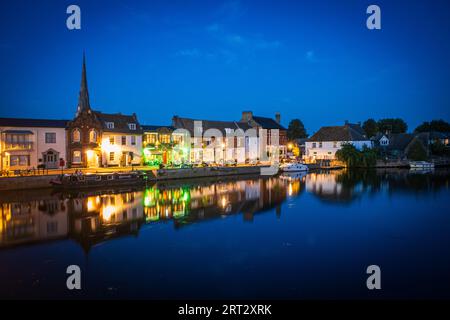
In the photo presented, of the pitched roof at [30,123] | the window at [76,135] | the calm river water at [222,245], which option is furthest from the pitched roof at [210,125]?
the calm river water at [222,245]

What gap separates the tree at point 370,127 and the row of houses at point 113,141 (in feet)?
211

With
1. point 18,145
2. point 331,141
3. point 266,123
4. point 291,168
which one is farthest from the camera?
point 331,141

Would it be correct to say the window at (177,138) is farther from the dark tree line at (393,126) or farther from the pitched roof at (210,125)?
the dark tree line at (393,126)

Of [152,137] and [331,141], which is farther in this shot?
[331,141]

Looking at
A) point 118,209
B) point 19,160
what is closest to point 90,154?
point 19,160

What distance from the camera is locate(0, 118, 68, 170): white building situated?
130 ft

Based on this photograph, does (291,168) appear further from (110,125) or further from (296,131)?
(296,131)

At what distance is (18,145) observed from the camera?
1577 inches

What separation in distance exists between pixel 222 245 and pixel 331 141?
6341 centimetres

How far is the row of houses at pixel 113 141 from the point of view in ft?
134

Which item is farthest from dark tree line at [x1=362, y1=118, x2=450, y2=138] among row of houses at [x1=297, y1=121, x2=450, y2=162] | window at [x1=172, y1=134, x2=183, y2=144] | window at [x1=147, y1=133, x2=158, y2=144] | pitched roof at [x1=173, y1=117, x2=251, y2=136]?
window at [x1=147, y1=133, x2=158, y2=144]
